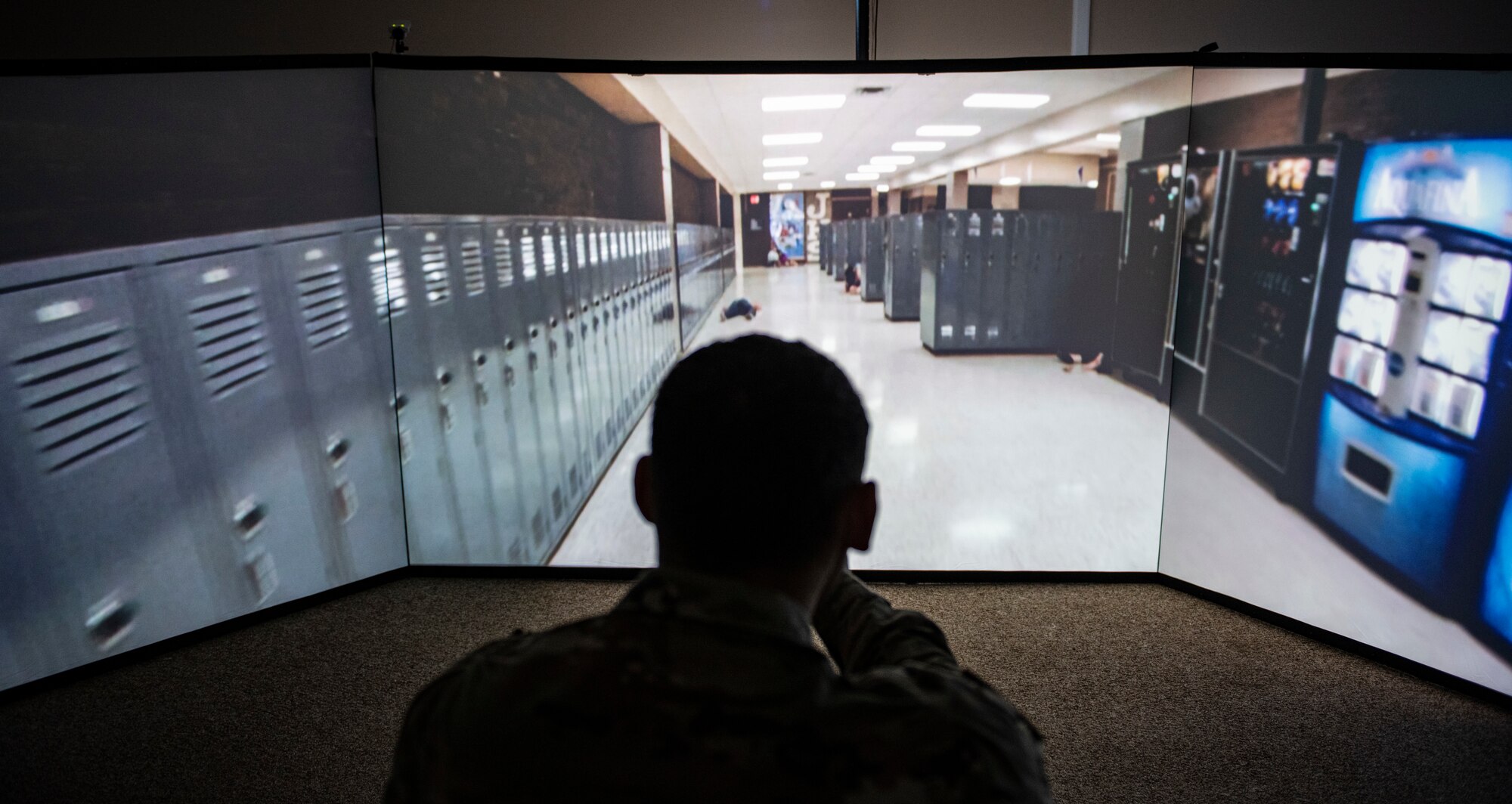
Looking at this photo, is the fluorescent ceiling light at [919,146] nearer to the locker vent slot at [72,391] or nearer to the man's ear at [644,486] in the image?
the locker vent slot at [72,391]

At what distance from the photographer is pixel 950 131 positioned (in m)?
3.11

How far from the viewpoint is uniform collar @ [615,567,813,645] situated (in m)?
0.60

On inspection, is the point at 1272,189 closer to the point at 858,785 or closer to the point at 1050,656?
the point at 1050,656

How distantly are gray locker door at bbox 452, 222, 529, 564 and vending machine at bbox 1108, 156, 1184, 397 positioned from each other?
220cm

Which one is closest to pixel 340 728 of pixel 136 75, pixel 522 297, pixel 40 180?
pixel 522 297

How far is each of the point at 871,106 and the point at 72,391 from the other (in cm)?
255

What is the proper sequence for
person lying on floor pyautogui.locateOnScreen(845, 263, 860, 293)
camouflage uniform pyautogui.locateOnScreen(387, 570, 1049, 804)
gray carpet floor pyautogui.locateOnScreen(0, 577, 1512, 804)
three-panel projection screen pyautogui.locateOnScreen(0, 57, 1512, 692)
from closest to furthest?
camouflage uniform pyautogui.locateOnScreen(387, 570, 1049, 804)
gray carpet floor pyautogui.locateOnScreen(0, 577, 1512, 804)
three-panel projection screen pyautogui.locateOnScreen(0, 57, 1512, 692)
person lying on floor pyautogui.locateOnScreen(845, 263, 860, 293)

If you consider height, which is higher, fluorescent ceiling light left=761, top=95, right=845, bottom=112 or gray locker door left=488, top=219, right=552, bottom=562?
fluorescent ceiling light left=761, top=95, right=845, bottom=112

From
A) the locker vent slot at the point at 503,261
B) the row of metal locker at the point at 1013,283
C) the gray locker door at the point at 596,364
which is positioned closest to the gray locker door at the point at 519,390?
the locker vent slot at the point at 503,261

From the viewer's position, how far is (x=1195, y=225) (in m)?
2.74

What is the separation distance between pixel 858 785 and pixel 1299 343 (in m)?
2.67

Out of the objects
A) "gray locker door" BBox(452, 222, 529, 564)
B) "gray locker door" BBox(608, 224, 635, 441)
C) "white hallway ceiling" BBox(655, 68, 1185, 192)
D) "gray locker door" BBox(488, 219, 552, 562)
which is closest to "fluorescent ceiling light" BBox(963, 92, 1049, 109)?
"white hallway ceiling" BBox(655, 68, 1185, 192)

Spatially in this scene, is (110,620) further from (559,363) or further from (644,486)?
(644,486)

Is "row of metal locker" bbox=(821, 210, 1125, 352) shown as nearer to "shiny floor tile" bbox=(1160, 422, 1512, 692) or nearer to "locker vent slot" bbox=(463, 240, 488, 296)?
"shiny floor tile" bbox=(1160, 422, 1512, 692)
